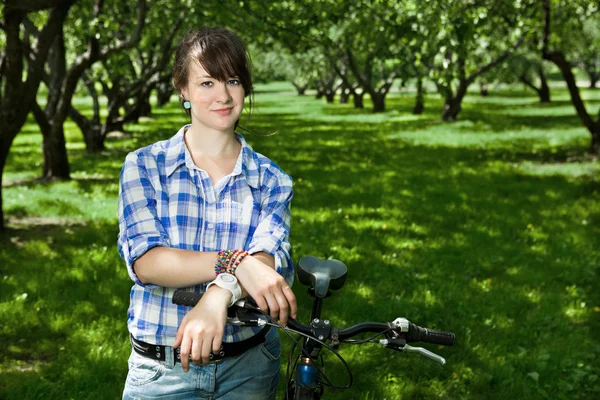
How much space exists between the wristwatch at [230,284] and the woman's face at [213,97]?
0.60 m

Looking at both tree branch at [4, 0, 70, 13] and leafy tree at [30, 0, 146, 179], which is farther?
leafy tree at [30, 0, 146, 179]

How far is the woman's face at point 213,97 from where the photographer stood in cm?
220

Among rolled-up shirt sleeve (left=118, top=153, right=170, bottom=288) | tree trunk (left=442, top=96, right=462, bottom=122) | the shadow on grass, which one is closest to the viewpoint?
rolled-up shirt sleeve (left=118, top=153, right=170, bottom=288)

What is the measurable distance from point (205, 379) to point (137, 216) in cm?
64

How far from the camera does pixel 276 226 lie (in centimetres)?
223

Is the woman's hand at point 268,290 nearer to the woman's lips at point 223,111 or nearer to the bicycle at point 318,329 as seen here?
the bicycle at point 318,329

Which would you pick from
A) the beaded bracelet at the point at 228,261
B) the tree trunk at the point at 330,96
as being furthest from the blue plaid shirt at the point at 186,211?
the tree trunk at the point at 330,96

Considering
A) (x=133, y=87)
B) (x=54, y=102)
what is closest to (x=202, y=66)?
(x=54, y=102)

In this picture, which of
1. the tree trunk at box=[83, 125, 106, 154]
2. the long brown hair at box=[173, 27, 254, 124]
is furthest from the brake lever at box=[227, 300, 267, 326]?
the tree trunk at box=[83, 125, 106, 154]

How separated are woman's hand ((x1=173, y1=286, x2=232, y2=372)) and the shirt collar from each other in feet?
2.02

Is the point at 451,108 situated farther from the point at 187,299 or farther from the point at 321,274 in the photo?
the point at 187,299

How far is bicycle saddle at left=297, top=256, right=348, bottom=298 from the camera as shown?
2084 mm

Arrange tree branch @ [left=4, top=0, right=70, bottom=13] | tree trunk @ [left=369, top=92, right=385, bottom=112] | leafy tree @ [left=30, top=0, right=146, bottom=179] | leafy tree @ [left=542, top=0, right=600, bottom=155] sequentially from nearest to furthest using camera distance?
1. tree branch @ [left=4, top=0, right=70, bottom=13]
2. leafy tree @ [left=30, top=0, right=146, bottom=179]
3. leafy tree @ [left=542, top=0, right=600, bottom=155]
4. tree trunk @ [left=369, top=92, right=385, bottom=112]

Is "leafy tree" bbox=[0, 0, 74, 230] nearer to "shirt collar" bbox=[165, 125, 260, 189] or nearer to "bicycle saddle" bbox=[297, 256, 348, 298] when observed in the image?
"shirt collar" bbox=[165, 125, 260, 189]
